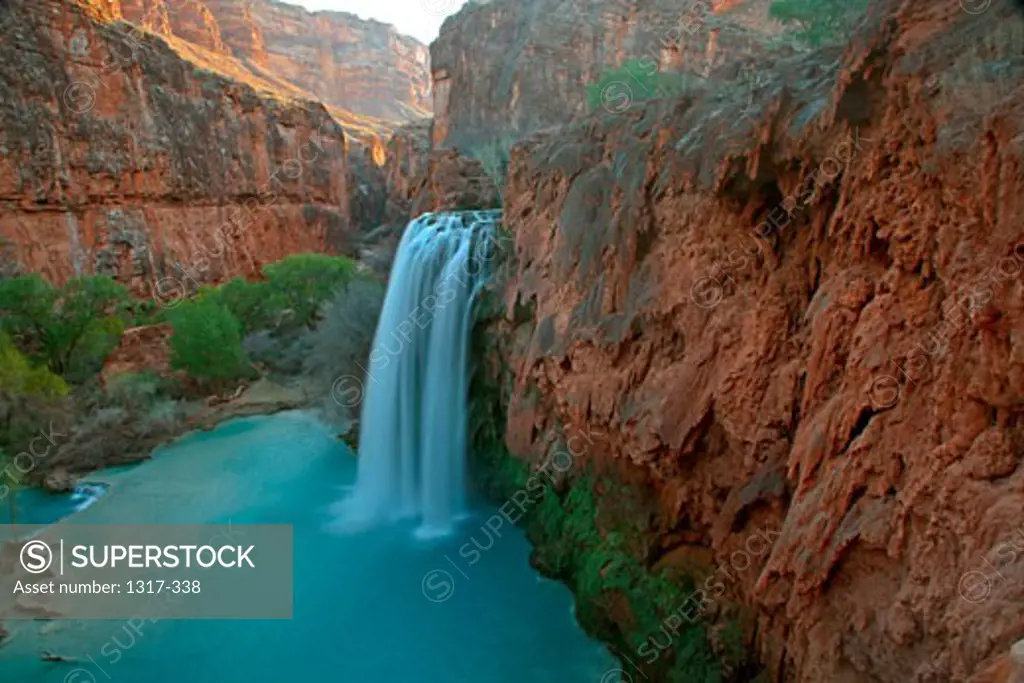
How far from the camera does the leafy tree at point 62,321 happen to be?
15.6m

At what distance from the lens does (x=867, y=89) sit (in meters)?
4.25

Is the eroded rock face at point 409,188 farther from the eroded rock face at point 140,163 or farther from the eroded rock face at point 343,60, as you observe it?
the eroded rock face at point 343,60

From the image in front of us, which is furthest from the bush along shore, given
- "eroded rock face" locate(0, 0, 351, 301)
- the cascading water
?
"eroded rock face" locate(0, 0, 351, 301)

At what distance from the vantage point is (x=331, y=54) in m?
73.2

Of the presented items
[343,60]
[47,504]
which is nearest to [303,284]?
[47,504]

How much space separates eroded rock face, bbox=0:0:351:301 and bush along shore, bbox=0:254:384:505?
5958 mm

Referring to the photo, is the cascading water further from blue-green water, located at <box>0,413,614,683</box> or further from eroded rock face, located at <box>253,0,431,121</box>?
eroded rock face, located at <box>253,0,431,121</box>

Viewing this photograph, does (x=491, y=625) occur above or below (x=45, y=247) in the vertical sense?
below

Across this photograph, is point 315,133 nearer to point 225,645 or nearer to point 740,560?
point 225,645

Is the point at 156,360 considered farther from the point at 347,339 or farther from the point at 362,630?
the point at 362,630

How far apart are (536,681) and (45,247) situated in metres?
24.4

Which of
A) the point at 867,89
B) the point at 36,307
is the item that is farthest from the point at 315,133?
the point at 867,89

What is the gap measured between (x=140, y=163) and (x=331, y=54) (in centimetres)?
5568

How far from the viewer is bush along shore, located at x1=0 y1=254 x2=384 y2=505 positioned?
1284 cm
